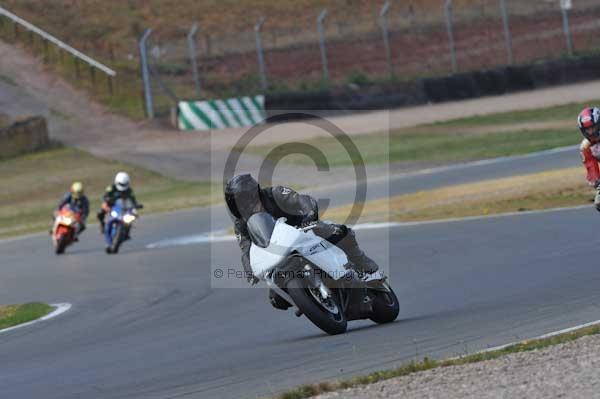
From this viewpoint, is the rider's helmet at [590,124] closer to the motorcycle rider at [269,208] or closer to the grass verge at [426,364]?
the motorcycle rider at [269,208]

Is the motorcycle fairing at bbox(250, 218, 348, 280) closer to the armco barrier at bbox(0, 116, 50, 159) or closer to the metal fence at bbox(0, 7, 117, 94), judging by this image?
the armco barrier at bbox(0, 116, 50, 159)

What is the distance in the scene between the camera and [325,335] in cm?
971

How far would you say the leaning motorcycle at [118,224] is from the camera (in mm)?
20266

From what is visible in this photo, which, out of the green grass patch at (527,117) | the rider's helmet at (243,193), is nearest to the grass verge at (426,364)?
the rider's helmet at (243,193)

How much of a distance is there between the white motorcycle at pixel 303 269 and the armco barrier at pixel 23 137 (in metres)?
29.6

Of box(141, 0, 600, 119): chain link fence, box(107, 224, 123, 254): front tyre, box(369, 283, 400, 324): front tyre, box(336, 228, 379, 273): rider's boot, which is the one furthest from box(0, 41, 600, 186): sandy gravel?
box(336, 228, 379, 273): rider's boot

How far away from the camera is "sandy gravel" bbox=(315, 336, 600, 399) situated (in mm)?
6586

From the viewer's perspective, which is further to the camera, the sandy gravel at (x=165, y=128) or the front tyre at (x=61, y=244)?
the sandy gravel at (x=165, y=128)

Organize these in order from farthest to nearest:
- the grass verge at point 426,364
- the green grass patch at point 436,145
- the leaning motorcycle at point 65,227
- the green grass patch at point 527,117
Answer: the green grass patch at point 527,117 → the green grass patch at point 436,145 → the leaning motorcycle at point 65,227 → the grass verge at point 426,364

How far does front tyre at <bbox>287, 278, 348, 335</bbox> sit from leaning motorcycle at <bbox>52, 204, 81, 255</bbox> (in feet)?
40.2

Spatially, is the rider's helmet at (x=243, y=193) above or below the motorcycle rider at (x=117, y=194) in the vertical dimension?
below

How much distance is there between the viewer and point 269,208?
954 cm

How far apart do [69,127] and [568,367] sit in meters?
35.6

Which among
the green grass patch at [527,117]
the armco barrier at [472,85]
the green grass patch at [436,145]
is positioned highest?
the armco barrier at [472,85]
